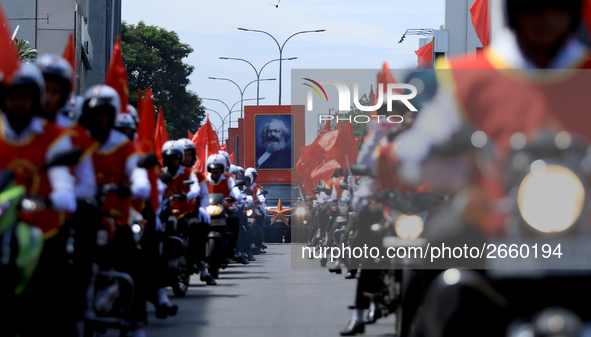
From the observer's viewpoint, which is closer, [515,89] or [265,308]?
[515,89]

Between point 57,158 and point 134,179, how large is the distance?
2.78 m

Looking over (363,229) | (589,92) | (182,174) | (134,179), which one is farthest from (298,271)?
(589,92)

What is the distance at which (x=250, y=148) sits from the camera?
3284 cm

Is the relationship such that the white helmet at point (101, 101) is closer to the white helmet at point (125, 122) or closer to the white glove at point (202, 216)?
the white helmet at point (125, 122)

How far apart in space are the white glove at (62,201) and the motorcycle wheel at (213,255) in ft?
32.0

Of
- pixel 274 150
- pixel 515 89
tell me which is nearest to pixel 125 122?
pixel 515 89

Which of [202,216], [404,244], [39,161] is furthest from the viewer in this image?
[202,216]

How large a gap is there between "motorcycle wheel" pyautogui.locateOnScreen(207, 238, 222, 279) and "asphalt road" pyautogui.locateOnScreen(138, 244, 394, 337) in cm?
24

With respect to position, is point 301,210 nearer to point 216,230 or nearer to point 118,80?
point 216,230

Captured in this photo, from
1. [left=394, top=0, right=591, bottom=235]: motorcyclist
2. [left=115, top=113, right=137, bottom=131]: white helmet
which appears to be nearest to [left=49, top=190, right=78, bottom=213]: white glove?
[left=394, top=0, right=591, bottom=235]: motorcyclist

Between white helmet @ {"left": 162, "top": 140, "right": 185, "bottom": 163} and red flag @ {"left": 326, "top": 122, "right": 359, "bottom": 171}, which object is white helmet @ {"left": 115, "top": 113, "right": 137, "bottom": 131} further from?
red flag @ {"left": 326, "top": 122, "right": 359, "bottom": 171}

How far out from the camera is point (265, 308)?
11.5 m

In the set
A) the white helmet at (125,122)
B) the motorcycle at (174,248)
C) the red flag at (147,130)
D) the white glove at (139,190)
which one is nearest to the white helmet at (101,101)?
the white glove at (139,190)

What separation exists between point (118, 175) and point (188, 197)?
462 centimetres
